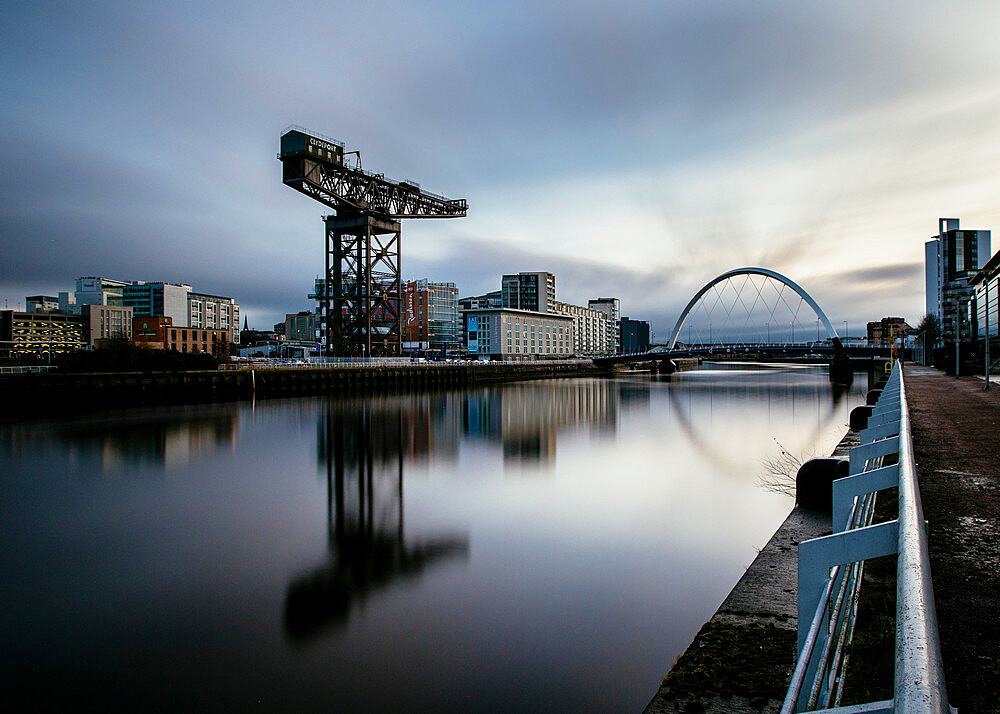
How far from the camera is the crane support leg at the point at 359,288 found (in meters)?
43.3

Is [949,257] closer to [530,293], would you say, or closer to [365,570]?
[530,293]

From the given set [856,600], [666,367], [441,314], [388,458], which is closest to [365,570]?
[856,600]

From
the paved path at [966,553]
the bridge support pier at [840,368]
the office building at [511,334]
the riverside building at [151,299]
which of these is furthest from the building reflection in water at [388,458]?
the riverside building at [151,299]

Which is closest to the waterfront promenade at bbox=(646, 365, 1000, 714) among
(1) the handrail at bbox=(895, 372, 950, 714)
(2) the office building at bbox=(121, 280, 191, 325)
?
(1) the handrail at bbox=(895, 372, 950, 714)

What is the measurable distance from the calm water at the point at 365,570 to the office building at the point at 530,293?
10877 cm

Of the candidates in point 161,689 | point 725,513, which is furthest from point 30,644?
point 725,513

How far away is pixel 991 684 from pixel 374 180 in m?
43.5

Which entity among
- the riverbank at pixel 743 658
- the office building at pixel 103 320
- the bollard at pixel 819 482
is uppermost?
the office building at pixel 103 320

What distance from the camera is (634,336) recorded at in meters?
193

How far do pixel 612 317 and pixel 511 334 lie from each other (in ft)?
232

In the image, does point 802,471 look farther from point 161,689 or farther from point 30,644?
point 30,644

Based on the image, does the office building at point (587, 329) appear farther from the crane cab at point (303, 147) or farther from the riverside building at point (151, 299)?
the crane cab at point (303, 147)

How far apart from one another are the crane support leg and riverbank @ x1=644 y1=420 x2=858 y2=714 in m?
40.8

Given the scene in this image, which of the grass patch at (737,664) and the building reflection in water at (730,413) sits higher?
the grass patch at (737,664)
